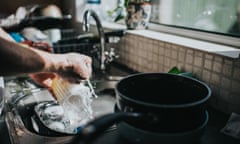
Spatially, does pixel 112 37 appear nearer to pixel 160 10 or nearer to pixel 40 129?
pixel 160 10

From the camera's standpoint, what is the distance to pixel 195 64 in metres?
0.89

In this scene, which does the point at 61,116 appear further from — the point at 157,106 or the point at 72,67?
the point at 157,106

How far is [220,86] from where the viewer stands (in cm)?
81

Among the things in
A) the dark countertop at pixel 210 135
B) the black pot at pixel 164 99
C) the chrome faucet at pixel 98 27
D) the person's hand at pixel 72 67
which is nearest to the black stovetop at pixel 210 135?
the dark countertop at pixel 210 135

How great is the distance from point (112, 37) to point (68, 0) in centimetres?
76

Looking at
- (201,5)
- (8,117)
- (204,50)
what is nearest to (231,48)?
(204,50)

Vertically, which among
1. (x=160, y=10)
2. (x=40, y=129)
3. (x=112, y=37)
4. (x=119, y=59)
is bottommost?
(x=40, y=129)

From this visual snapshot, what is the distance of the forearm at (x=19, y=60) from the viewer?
2.04 feet

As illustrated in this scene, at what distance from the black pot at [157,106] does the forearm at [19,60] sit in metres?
0.22

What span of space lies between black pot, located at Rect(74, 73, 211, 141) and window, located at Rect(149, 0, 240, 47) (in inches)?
14.7

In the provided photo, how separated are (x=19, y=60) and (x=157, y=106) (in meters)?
0.36

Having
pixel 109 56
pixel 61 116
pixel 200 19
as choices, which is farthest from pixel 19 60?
pixel 200 19

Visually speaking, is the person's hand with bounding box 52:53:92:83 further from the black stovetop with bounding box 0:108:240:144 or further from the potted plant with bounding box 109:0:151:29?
the potted plant with bounding box 109:0:151:29

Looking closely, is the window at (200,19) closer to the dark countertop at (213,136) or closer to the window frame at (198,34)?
the window frame at (198,34)
